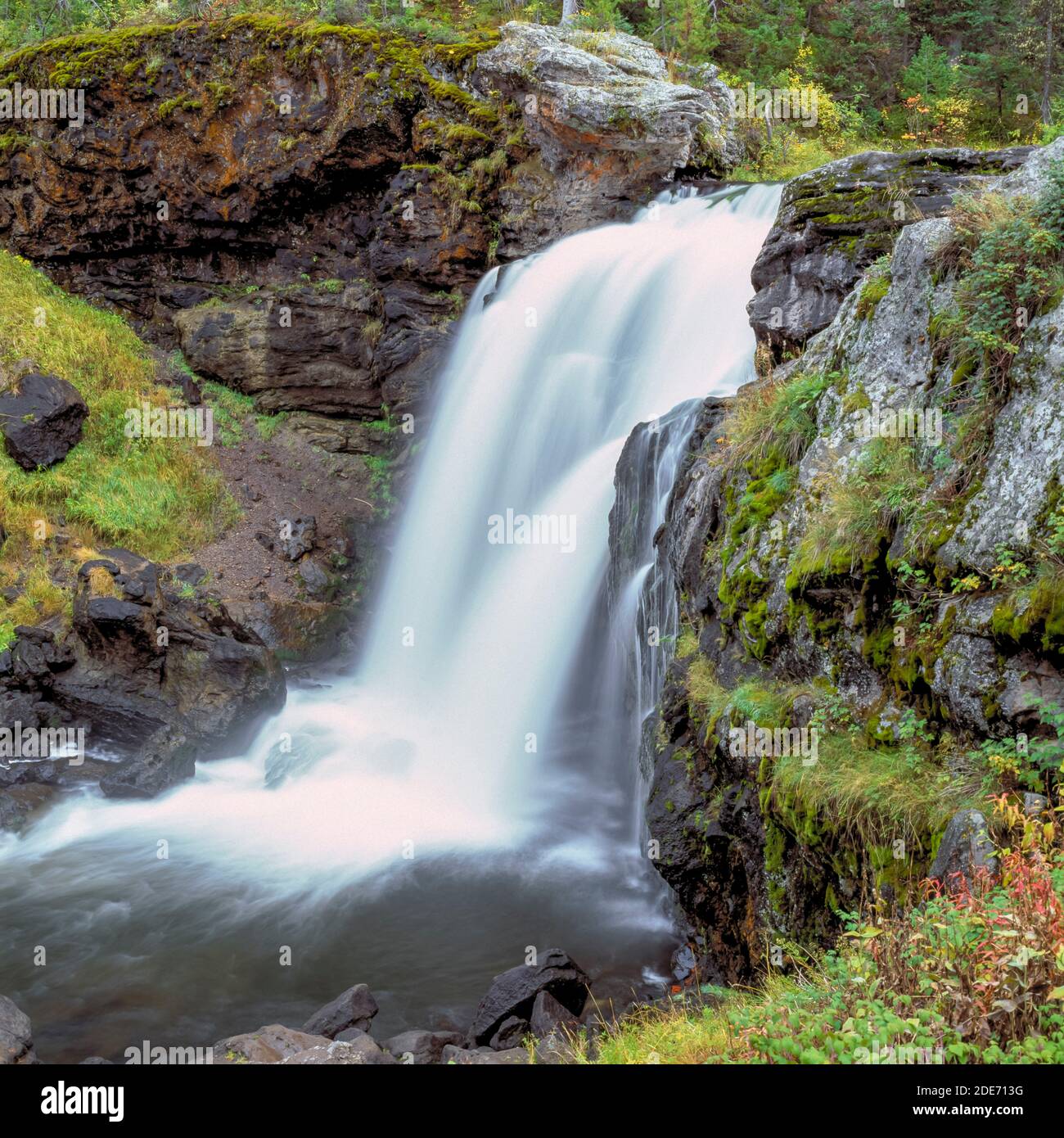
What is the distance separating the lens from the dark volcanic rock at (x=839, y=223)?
9195mm

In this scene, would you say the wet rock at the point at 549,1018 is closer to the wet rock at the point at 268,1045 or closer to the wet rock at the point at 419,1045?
the wet rock at the point at 419,1045

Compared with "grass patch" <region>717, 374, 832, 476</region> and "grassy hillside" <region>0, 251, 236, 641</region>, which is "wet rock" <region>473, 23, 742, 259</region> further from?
"grass patch" <region>717, 374, 832, 476</region>

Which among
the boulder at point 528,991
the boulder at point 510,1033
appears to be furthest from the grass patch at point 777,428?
the boulder at point 510,1033

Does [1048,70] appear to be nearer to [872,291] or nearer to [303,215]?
[303,215]

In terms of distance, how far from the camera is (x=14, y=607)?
1309 centimetres

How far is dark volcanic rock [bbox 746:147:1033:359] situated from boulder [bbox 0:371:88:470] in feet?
39.1

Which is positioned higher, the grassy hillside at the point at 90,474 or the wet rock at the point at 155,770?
the grassy hillside at the point at 90,474

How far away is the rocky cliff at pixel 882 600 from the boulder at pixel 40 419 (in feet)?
39.8

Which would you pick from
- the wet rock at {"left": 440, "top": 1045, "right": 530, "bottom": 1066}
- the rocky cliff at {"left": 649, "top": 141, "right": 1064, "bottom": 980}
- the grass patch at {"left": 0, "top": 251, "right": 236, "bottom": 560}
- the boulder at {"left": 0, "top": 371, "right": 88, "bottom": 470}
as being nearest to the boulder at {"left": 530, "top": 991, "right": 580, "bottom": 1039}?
the wet rock at {"left": 440, "top": 1045, "right": 530, "bottom": 1066}

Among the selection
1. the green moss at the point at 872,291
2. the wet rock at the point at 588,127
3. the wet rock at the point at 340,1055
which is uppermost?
the wet rock at the point at 588,127

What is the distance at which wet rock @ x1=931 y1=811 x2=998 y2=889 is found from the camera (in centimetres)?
430

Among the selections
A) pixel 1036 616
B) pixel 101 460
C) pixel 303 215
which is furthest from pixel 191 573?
pixel 1036 616

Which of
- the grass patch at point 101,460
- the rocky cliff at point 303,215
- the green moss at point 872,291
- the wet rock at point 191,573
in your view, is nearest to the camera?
the green moss at point 872,291
